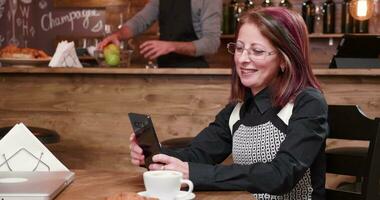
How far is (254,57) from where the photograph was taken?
179 cm

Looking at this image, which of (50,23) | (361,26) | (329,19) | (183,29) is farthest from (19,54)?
(50,23)

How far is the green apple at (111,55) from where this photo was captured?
3766 mm

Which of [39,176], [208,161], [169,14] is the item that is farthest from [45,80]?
[39,176]

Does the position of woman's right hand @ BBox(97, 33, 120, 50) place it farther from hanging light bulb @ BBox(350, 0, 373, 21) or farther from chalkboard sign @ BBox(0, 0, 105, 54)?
chalkboard sign @ BBox(0, 0, 105, 54)

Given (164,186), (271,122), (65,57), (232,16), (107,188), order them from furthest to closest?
1. (232,16)
2. (65,57)
3. (271,122)
4. (107,188)
5. (164,186)

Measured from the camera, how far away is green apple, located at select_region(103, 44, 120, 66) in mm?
3766

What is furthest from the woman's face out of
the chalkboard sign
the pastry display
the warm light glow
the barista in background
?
the chalkboard sign

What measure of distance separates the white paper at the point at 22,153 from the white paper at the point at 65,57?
2122 mm

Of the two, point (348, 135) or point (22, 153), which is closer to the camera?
point (22, 153)

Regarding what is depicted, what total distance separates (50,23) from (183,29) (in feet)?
11.0

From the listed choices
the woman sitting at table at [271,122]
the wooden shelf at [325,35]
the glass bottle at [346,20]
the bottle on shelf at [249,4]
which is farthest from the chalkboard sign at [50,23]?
the woman sitting at table at [271,122]

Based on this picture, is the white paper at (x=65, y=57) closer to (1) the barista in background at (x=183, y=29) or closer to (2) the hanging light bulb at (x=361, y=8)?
(1) the barista in background at (x=183, y=29)

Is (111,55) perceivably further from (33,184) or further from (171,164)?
(33,184)

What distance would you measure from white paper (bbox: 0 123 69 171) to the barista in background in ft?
6.80
